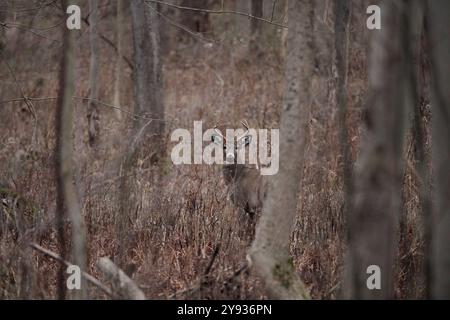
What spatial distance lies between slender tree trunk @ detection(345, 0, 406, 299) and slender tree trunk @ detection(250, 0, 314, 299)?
814 millimetres

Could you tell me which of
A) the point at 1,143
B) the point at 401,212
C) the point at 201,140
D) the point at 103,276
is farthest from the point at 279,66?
the point at 103,276

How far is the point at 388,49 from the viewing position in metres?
3.18

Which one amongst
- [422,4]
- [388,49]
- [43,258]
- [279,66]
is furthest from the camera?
[279,66]

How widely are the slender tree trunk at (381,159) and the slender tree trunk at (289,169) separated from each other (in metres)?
0.81

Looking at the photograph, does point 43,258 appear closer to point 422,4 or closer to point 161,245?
point 161,245

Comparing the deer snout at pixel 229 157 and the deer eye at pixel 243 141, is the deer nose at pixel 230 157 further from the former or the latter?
the deer eye at pixel 243 141

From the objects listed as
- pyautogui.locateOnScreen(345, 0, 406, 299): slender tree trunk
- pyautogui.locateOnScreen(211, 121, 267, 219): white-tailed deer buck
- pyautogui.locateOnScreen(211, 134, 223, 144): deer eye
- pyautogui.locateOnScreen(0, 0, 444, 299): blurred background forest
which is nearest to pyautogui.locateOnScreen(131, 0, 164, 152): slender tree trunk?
pyautogui.locateOnScreen(0, 0, 444, 299): blurred background forest

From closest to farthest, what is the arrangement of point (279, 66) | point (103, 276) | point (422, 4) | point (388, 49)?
point (388, 49) → point (422, 4) → point (103, 276) → point (279, 66)

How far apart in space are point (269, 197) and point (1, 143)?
5643 millimetres

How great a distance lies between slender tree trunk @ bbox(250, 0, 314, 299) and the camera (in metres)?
4.12

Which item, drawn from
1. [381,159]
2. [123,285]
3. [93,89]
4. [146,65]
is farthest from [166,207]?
[93,89]

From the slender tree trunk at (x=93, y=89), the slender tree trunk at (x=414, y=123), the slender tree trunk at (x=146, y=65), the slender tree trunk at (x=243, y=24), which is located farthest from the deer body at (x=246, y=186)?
the slender tree trunk at (x=243, y=24)

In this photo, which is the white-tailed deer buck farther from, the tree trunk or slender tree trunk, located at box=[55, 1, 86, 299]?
the tree trunk

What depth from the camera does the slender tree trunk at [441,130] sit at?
380cm
